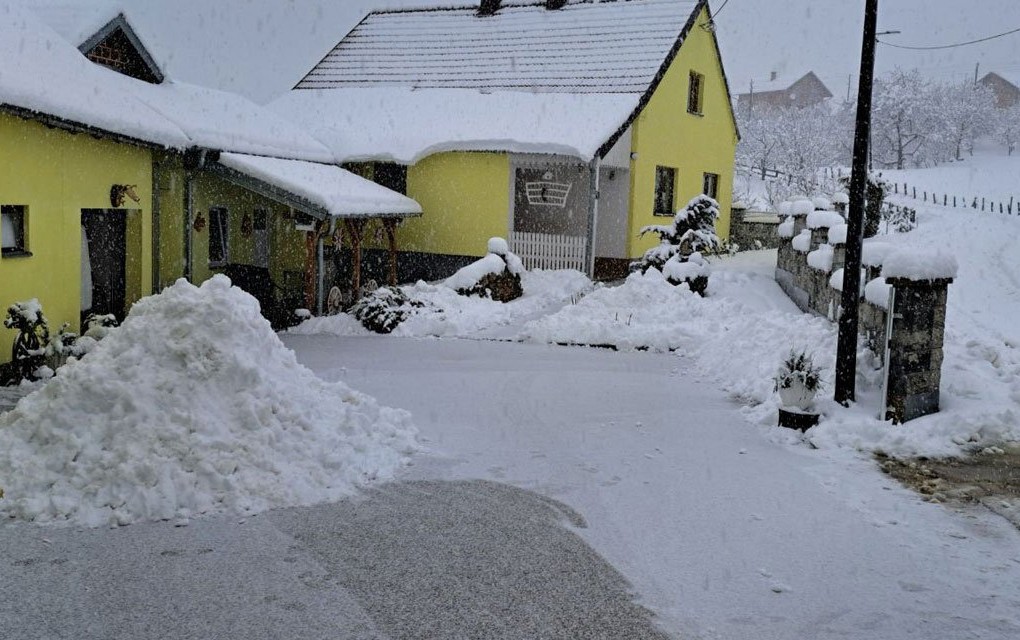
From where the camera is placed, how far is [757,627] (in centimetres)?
469

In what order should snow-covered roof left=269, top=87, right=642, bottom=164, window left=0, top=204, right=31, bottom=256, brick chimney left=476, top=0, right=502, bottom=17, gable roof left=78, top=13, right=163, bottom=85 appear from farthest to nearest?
brick chimney left=476, top=0, right=502, bottom=17 → snow-covered roof left=269, top=87, right=642, bottom=164 → gable roof left=78, top=13, right=163, bottom=85 → window left=0, top=204, right=31, bottom=256

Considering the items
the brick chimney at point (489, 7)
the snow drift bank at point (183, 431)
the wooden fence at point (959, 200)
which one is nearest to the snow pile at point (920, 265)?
the snow drift bank at point (183, 431)

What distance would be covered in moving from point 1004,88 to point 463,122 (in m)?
87.2

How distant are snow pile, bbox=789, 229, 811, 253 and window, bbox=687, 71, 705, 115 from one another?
28.0ft

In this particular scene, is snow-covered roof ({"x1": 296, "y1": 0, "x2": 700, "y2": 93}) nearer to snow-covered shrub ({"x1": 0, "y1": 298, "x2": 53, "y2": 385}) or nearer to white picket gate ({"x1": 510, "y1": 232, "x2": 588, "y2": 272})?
white picket gate ({"x1": 510, "y1": 232, "x2": 588, "y2": 272})

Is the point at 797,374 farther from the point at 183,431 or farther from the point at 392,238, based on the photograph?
the point at 392,238

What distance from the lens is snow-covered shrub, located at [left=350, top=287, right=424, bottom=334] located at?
1517cm

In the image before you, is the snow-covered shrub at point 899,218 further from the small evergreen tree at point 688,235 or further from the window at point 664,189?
the small evergreen tree at point 688,235

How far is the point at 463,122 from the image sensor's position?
2142 cm

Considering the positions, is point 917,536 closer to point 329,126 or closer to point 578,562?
point 578,562

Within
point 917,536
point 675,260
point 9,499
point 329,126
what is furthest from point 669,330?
point 329,126

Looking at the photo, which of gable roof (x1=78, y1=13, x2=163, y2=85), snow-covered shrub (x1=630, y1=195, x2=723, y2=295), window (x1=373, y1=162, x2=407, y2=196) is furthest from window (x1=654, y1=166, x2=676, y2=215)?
gable roof (x1=78, y1=13, x2=163, y2=85)

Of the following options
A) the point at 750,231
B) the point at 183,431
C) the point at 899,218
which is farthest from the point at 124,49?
the point at 899,218

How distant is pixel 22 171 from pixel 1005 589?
10.6 metres
